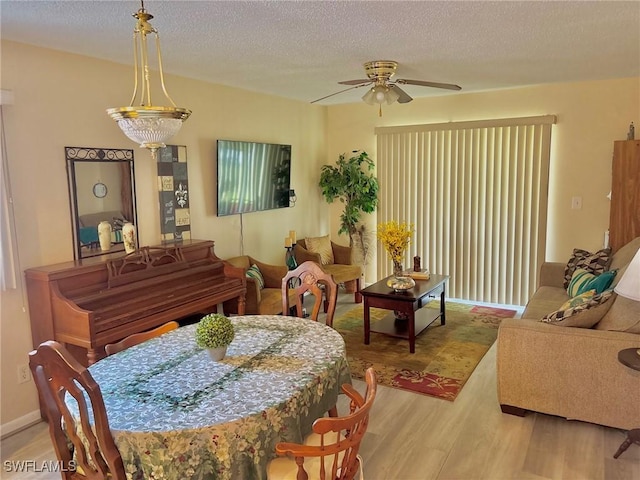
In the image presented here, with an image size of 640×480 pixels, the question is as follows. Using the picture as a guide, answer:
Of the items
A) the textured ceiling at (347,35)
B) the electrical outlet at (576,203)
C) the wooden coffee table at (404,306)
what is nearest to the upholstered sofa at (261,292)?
the wooden coffee table at (404,306)

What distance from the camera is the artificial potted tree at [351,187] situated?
595cm

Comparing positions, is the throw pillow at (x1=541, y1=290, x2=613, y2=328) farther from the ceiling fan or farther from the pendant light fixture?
the pendant light fixture

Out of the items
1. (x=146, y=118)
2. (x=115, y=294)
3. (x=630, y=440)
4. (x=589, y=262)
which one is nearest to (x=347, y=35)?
(x=146, y=118)

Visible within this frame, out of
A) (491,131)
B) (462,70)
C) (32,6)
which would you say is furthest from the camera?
(491,131)

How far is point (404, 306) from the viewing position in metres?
4.07

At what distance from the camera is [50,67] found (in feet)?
10.4

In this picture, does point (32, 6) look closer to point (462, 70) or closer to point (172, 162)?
point (172, 162)

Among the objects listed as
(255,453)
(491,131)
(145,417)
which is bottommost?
(255,453)

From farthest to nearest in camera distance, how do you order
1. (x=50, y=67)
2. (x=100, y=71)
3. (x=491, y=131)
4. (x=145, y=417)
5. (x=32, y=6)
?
(x=491, y=131), (x=100, y=71), (x=50, y=67), (x=32, y=6), (x=145, y=417)

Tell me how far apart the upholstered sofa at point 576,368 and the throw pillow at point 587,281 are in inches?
28.1

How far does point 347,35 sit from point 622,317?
2.35 meters

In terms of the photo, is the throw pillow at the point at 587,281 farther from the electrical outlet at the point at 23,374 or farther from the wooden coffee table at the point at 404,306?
Result: the electrical outlet at the point at 23,374

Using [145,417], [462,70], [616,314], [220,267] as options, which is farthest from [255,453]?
[462,70]

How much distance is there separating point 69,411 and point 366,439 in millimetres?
1760
